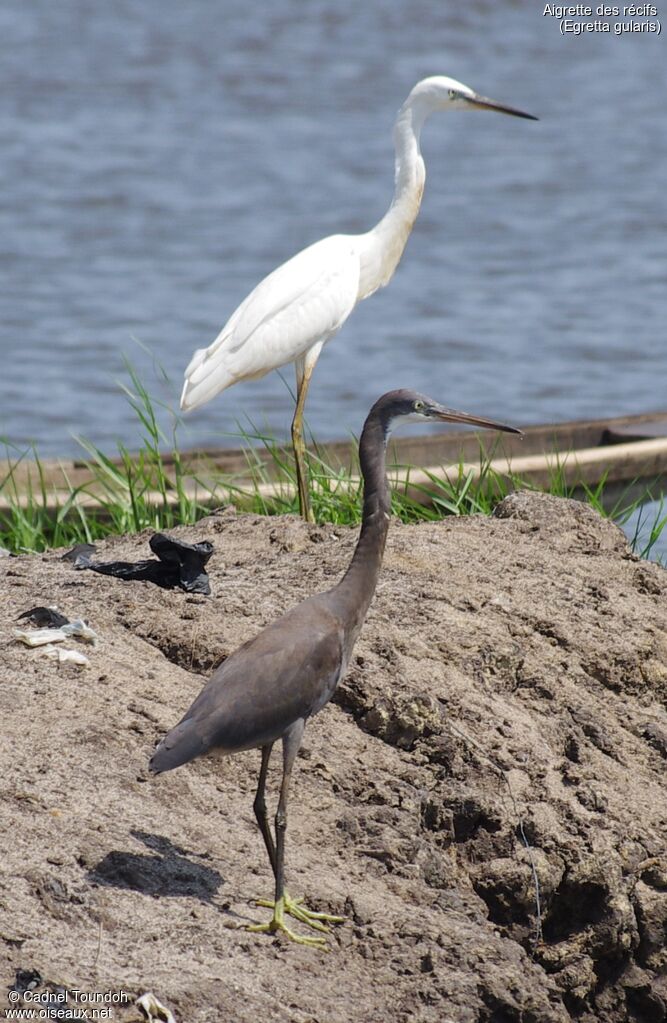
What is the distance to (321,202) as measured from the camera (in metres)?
17.6

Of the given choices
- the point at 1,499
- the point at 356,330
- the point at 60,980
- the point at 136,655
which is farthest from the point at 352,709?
the point at 356,330

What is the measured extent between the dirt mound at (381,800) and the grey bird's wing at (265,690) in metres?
0.34

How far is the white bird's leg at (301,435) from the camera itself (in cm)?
621

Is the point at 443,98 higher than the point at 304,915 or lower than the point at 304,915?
higher

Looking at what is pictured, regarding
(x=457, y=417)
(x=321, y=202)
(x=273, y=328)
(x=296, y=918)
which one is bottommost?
(x=321, y=202)

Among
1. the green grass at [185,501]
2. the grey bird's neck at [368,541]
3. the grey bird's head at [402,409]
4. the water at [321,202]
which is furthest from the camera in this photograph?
the water at [321,202]

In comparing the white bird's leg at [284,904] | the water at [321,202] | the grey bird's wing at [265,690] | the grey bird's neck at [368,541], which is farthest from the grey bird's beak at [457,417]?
the water at [321,202]

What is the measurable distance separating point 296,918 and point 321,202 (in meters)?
14.7

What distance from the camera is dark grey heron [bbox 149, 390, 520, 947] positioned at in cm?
359

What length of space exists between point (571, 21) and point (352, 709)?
2282cm

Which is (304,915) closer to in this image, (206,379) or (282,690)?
(282,690)

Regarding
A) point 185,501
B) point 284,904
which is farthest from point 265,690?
point 185,501

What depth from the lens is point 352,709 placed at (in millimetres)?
4527

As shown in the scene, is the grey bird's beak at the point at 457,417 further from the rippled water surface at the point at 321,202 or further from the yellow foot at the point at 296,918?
the rippled water surface at the point at 321,202
